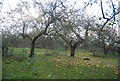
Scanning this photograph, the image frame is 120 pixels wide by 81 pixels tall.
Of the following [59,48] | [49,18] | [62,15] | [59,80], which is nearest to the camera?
[59,80]

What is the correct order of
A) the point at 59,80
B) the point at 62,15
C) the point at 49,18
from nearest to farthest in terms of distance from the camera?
the point at 59,80
the point at 62,15
the point at 49,18

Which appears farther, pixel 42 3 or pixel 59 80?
pixel 42 3

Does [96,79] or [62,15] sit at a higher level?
[62,15]

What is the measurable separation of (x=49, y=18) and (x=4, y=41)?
4.47 m

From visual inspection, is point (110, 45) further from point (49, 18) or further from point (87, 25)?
point (49, 18)

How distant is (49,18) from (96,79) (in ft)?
19.4

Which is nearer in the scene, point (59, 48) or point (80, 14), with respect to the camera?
point (80, 14)

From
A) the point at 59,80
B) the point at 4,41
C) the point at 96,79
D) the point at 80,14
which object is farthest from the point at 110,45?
the point at 4,41

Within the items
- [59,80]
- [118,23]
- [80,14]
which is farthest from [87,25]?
[59,80]

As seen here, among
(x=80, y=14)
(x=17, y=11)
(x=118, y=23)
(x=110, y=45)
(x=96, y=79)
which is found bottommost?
(x=96, y=79)

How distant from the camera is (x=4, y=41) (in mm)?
9703

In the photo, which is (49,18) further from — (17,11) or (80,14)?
(17,11)

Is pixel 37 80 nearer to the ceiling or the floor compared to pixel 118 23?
nearer to the floor

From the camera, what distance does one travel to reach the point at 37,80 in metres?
4.93
